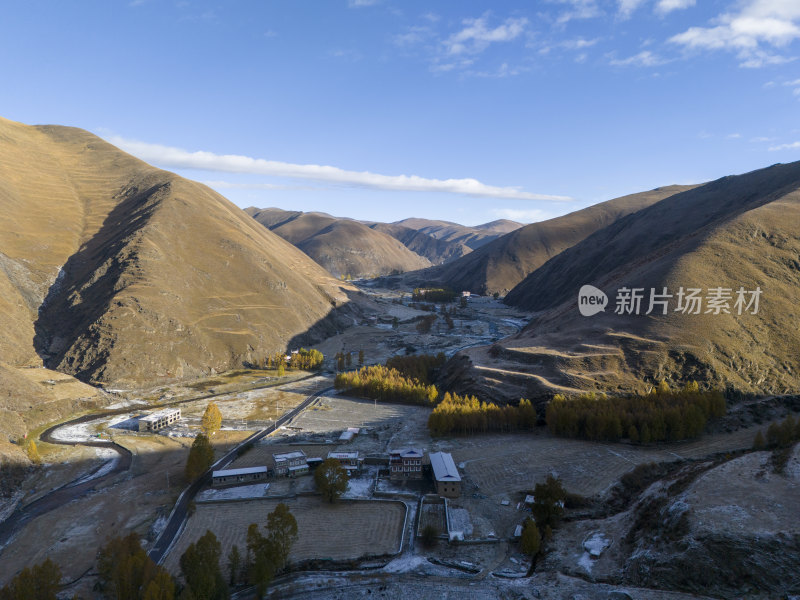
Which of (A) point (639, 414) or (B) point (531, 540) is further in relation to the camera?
(A) point (639, 414)

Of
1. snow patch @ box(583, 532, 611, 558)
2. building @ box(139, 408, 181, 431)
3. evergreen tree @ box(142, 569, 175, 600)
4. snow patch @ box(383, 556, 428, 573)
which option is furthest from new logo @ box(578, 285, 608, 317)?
evergreen tree @ box(142, 569, 175, 600)

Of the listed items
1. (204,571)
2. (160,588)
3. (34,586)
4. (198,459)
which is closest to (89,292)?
(198,459)

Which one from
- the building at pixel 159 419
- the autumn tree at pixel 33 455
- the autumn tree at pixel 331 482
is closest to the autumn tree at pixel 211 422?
the building at pixel 159 419

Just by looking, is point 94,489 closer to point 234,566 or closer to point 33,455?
point 33,455

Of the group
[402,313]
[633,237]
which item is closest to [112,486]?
[402,313]

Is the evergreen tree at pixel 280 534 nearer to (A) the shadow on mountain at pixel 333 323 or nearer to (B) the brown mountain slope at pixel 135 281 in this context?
(B) the brown mountain slope at pixel 135 281
